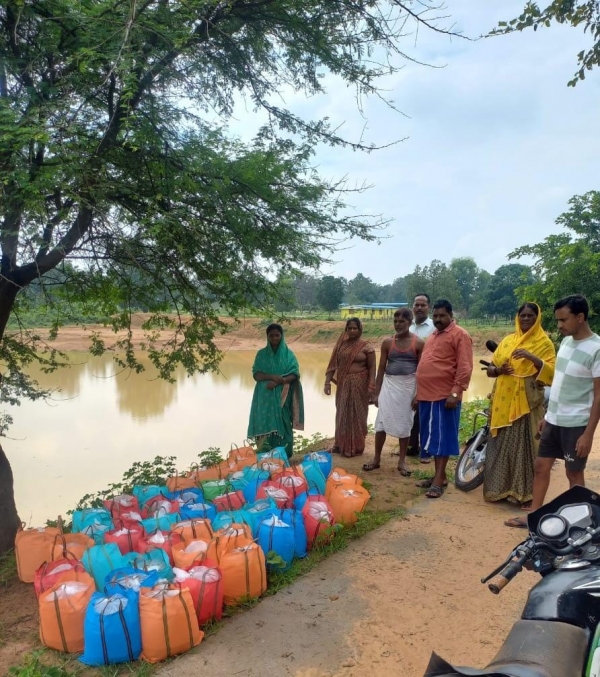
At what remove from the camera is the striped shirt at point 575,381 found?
3.28 metres

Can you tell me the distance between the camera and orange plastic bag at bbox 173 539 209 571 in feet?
9.37

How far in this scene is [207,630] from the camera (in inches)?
104

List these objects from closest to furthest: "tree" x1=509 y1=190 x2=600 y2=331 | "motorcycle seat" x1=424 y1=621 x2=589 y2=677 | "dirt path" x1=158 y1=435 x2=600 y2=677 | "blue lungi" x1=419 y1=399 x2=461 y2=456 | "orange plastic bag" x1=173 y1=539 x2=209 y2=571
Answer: "motorcycle seat" x1=424 y1=621 x2=589 y2=677 < "dirt path" x1=158 y1=435 x2=600 y2=677 < "orange plastic bag" x1=173 y1=539 x2=209 y2=571 < "blue lungi" x1=419 y1=399 x2=461 y2=456 < "tree" x1=509 y1=190 x2=600 y2=331

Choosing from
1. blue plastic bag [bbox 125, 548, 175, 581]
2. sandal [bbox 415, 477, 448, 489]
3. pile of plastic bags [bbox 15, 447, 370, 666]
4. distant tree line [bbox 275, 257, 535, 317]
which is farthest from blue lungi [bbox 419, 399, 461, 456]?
distant tree line [bbox 275, 257, 535, 317]

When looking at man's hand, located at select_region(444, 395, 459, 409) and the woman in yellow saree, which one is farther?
man's hand, located at select_region(444, 395, 459, 409)

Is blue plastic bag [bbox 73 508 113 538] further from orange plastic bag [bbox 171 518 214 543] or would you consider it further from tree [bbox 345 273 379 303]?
tree [bbox 345 273 379 303]

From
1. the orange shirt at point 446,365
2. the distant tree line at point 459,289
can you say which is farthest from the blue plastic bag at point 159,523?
the distant tree line at point 459,289

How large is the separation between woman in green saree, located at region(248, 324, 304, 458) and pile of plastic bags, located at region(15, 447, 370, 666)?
97 centimetres

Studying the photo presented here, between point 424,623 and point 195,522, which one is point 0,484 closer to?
point 195,522

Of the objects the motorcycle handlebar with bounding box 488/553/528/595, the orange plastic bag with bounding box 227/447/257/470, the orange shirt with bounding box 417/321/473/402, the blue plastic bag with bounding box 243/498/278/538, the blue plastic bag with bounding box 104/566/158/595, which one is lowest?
the orange plastic bag with bounding box 227/447/257/470

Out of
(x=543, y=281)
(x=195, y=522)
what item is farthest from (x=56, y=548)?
(x=543, y=281)

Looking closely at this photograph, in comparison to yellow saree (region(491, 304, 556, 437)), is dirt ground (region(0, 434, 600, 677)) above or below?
below

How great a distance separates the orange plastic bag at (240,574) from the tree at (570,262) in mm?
5546

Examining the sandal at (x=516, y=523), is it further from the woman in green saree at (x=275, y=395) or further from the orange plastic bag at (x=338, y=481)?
the woman in green saree at (x=275, y=395)
